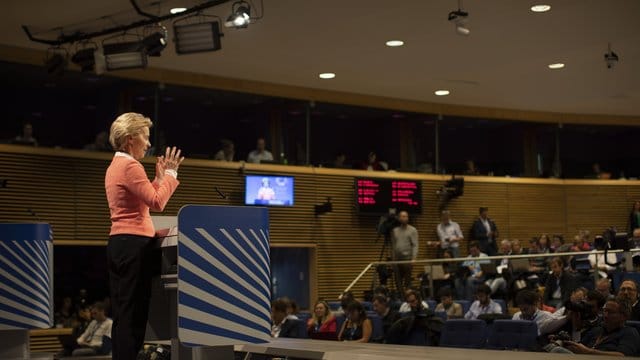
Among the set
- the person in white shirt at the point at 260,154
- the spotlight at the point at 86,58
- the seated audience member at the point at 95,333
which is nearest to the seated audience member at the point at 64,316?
the seated audience member at the point at 95,333

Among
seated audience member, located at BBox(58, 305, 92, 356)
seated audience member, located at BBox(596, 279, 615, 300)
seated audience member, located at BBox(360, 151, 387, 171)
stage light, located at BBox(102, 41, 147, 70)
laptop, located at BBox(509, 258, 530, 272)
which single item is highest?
stage light, located at BBox(102, 41, 147, 70)

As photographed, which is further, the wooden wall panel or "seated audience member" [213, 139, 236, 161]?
"seated audience member" [213, 139, 236, 161]

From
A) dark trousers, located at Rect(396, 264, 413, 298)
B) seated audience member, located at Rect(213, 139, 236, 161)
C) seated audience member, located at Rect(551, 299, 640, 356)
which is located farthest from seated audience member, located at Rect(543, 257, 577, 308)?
seated audience member, located at Rect(213, 139, 236, 161)

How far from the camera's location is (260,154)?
1495 centimetres

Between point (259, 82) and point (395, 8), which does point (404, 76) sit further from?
point (395, 8)

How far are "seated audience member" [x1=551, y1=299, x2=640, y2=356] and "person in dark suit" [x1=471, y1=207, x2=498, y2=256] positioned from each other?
9538 millimetres

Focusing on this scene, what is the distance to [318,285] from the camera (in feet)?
50.1

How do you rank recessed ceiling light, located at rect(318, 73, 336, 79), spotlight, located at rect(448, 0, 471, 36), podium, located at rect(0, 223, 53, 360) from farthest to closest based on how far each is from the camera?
recessed ceiling light, located at rect(318, 73, 336, 79) < spotlight, located at rect(448, 0, 471, 36) < podium, located at rect(0, 223, 53, 360)

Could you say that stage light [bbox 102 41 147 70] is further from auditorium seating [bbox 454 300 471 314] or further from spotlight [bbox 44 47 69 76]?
auditorium seating [bbox 454 300 471 314]

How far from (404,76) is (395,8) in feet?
13.0

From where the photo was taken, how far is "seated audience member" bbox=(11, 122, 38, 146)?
12.7m

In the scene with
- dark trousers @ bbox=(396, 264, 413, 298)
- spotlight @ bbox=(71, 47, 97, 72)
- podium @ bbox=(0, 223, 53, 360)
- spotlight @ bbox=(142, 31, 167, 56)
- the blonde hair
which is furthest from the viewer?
dark trousers @ bbox=(396, 264, 413, 298)

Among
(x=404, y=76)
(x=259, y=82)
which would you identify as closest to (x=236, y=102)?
(x=259, y=82)

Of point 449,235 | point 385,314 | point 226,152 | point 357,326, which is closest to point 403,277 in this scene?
point 449,235
